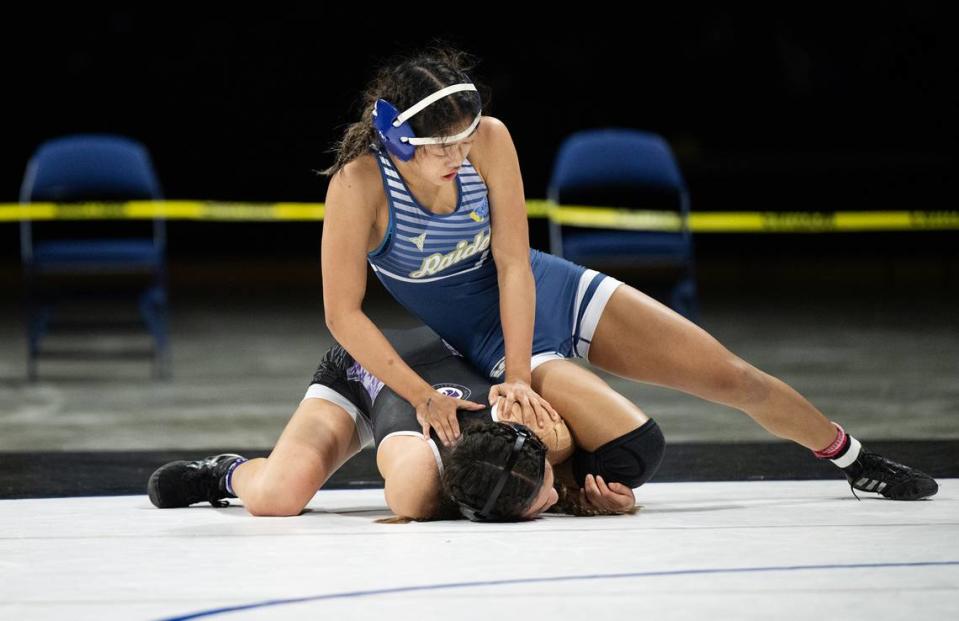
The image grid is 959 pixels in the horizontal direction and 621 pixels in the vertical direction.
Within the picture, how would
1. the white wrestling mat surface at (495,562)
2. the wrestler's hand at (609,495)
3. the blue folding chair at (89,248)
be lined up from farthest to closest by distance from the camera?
the blue folding chair at (89,248)
the wrestler's hand at (609,495)
the white wrestling mat surface at (495,562)

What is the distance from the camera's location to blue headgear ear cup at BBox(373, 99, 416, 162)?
3.14m

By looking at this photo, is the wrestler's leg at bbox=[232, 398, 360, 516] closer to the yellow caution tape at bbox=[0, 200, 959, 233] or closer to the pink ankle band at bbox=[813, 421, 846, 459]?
the pink ankle band at bbox=[813, 421, 846, 459]

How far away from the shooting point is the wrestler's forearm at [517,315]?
3203 mm

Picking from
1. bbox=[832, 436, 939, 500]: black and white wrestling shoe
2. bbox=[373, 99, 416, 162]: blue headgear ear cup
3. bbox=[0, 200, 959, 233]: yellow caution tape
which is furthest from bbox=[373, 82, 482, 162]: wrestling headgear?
bbox=[0, 200, 959, 233]: yellow caution tape

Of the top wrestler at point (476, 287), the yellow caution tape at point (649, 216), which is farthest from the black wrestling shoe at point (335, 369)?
the yellow caution tape at point (649, 216)

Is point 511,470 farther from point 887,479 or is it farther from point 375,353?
point 887,479

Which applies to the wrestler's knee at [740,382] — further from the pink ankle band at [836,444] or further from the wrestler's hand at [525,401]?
the wrestler's hand at [525,401]

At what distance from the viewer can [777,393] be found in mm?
3320

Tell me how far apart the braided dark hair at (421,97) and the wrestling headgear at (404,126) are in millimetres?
11

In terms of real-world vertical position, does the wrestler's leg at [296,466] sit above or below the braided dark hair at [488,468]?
below

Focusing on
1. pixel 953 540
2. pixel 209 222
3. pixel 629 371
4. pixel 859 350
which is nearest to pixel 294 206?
pixel 209 222

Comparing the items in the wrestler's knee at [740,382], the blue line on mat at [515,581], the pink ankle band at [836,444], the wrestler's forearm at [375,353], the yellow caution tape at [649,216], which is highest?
the wrestler's forearm at [375,353]

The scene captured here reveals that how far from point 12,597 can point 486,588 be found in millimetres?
776

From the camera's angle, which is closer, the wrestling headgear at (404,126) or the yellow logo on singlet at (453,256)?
the wrestling headgear at (404,126)
